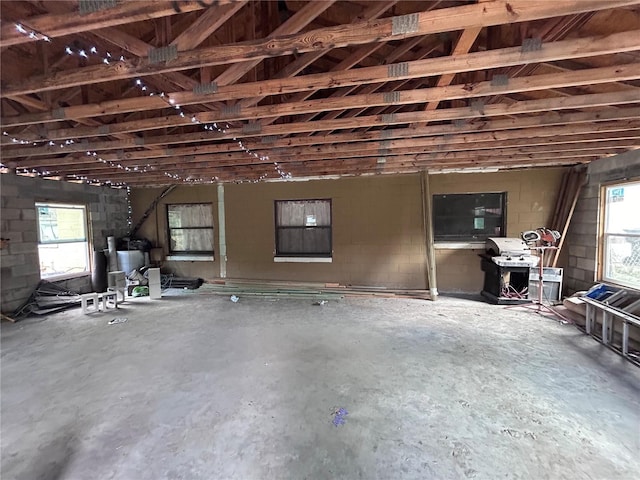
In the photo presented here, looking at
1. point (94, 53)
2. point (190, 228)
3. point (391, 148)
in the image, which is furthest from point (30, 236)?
point (391, 148)

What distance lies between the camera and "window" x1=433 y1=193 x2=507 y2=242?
5766mm

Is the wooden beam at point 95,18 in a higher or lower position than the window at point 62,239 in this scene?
higher

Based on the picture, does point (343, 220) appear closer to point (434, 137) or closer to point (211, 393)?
point (434, 137)

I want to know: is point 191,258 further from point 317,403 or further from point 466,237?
point 466,237

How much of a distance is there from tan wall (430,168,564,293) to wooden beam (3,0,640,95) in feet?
14.8

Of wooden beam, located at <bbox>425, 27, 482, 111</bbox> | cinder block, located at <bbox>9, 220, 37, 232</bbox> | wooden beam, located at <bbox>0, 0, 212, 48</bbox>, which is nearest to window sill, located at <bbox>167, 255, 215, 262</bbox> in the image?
cinder block, located at <bbox>9, 220, 37, 232</bbox>

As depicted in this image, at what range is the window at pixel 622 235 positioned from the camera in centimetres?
409

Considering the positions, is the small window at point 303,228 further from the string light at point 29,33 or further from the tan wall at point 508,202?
the string light at point 29,33

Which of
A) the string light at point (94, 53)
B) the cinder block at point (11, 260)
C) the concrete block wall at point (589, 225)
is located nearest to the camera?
the string light at point (94, 53)

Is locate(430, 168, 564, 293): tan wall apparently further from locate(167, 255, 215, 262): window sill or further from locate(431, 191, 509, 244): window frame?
locate(167, 255, 215, 262): window sill

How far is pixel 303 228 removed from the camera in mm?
6711

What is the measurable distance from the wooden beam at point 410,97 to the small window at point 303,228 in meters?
3.64

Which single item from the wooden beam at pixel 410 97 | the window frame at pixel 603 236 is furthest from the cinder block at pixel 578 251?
the wooden beam at pixel 410 97

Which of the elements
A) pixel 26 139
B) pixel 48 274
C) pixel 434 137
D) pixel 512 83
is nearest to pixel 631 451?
pixel 512 83
